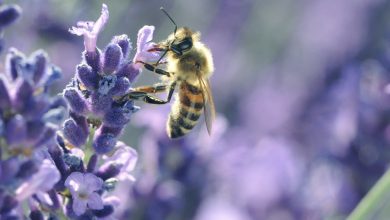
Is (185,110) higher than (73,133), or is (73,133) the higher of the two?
(185,110)

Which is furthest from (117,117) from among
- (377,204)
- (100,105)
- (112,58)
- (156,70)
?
(156,70)

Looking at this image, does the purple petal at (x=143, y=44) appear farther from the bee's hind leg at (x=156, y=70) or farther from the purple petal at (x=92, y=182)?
A: the bee's hind leg at (x=156, y=70)

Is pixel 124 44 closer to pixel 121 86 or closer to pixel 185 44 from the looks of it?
pixel 121 86

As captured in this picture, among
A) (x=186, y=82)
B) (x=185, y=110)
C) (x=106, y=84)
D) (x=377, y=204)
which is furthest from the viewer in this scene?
(x=186, y=82)

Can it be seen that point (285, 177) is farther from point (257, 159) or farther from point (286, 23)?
point (286, 23)

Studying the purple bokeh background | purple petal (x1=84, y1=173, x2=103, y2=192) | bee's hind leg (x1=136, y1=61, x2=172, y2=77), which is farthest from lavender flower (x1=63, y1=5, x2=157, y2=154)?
the purple bokeh background

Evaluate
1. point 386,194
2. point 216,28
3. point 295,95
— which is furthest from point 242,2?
point 386,194

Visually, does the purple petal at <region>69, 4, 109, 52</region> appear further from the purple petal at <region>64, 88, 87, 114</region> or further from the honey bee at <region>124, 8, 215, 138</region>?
the honey bee at <region>124, 8, 215, 138</region>
